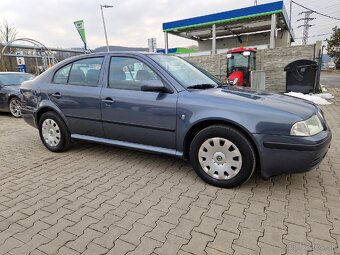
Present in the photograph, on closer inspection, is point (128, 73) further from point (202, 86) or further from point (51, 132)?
point (51, 132)

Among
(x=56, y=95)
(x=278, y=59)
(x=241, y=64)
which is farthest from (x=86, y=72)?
(x=278, y=59)

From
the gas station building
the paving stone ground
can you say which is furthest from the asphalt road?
the paving stone ground

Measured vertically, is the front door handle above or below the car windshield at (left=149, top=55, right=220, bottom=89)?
below

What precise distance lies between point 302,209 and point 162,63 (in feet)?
7.76

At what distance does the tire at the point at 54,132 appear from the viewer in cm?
431

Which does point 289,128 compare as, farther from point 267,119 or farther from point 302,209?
point 302,209

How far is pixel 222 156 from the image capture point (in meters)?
3.02

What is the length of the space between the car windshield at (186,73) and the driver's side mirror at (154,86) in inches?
10.1

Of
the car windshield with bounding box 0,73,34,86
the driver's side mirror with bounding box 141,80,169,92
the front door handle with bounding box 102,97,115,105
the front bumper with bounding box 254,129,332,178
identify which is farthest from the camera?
the car windshield with bounding box 0,73,34,86

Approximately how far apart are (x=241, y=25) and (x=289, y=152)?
70.5 ft

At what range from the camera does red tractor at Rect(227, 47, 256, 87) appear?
11125 mm

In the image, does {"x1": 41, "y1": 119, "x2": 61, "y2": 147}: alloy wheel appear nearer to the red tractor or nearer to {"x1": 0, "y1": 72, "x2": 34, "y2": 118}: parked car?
{"x1": 0, "y1": 72, "x2": 34, "y2": 118}: parked car

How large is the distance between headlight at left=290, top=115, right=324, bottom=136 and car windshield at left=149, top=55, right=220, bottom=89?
129cm

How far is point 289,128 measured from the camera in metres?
2.68
